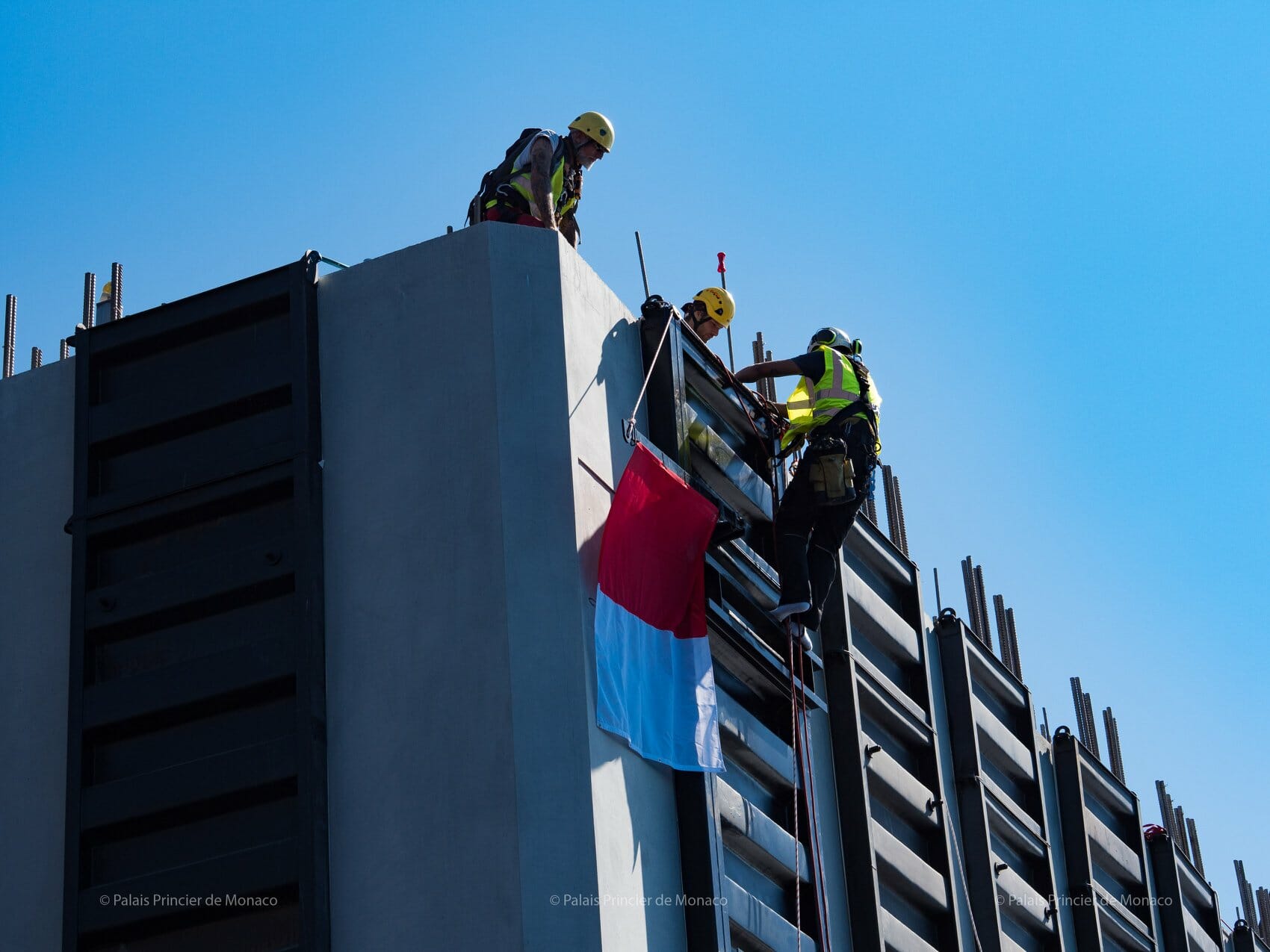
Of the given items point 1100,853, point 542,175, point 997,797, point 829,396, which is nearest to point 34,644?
point 542,175

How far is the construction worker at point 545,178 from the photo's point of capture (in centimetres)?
1398

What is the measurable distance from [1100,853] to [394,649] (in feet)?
30.5

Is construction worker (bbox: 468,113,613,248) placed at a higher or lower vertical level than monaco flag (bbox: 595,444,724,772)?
higher

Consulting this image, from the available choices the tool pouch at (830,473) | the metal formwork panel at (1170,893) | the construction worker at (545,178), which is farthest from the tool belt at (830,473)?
the metal formwork panel at (1170,893)

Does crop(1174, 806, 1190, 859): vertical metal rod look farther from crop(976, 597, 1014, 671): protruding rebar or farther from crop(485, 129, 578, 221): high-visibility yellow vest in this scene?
crop(485, 129, 578, 221): high-visibility yellow vest

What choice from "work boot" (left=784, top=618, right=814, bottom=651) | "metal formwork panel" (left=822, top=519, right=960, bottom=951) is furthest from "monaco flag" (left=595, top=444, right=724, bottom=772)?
"metal formwork panel" (left=822, top=519, right=960, bottom=951)

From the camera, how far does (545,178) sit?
13969 millimetres

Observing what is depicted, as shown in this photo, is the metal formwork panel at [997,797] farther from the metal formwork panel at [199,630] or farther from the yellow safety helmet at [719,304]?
the metal formwork panel at [199,630]

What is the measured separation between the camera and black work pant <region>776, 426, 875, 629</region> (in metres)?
14.0

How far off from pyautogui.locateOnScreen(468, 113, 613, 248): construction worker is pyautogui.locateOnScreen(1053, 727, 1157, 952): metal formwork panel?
24.1 ft

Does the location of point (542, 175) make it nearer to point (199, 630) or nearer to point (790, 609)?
point (790, 609)

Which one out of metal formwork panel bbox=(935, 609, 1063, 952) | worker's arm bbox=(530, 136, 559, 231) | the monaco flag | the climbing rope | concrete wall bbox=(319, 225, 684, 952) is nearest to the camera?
concrete wall bbox=(319, 225, 684, 952)

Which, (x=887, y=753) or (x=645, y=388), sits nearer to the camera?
(x=645, y=388)

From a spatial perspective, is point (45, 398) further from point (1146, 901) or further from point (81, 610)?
point (1146, 901)
